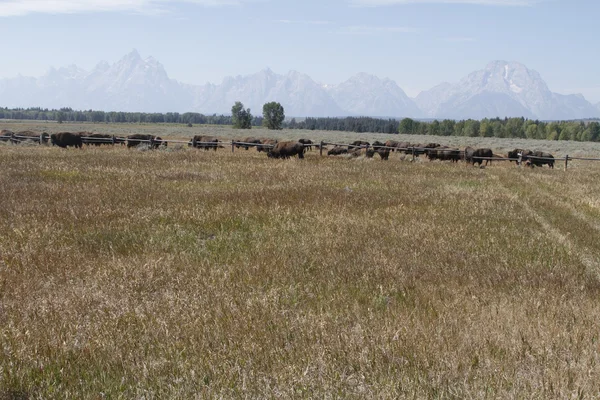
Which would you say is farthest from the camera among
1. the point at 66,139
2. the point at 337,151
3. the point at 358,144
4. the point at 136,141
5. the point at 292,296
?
the point at 358,144

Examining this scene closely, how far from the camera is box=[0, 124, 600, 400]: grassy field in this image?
4148 mm

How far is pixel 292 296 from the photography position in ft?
21.4

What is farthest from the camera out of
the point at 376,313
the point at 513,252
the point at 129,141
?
the point at 129,141

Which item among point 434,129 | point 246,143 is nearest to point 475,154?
point 246,143

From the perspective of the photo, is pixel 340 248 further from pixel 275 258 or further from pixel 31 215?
pixel 31 215

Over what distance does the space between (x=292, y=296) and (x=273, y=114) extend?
15047 cm

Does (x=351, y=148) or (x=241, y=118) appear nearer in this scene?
(x=351, y=148)

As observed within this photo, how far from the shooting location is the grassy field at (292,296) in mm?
4148

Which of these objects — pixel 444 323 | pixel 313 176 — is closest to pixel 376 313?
pixel 444 323

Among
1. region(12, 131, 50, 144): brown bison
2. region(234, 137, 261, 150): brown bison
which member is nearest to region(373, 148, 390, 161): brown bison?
region(234, 137, 261, 150): brown bison

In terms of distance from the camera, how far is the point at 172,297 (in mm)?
6145

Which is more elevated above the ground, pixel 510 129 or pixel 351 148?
pixel 510 129

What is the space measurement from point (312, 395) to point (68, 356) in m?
2.22

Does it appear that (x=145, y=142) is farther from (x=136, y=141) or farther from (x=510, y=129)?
(x=510, y=129)
